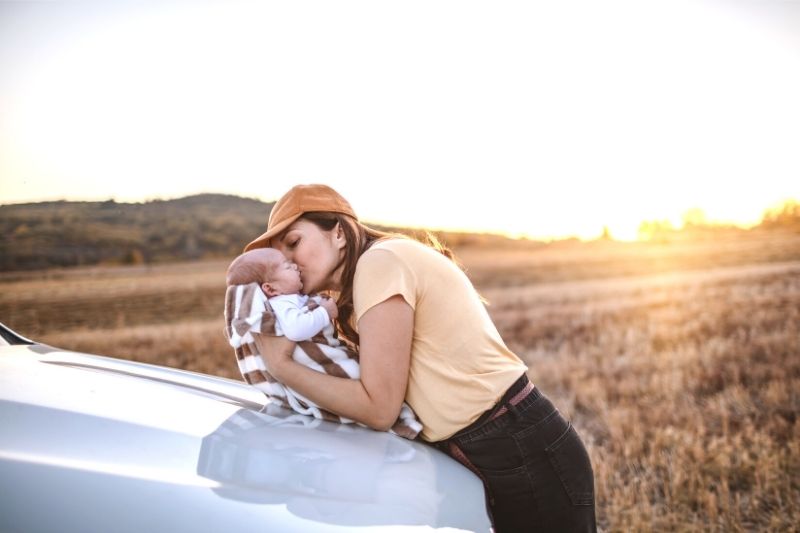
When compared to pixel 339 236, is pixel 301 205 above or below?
above

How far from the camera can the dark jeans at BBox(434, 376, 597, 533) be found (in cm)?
203

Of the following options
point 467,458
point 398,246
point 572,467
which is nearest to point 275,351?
point 398,246

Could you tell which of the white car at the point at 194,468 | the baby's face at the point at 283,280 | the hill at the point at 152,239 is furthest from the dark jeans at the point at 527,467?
the hill at the point at 152,239

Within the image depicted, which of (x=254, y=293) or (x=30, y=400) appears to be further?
(x=254, y=293)

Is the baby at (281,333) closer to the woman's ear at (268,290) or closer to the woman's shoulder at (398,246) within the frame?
the woman's ear at (268,290)

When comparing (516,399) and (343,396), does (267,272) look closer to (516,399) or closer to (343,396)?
(343,396)

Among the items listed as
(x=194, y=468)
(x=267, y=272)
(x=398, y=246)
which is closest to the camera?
(x=194, y=468)

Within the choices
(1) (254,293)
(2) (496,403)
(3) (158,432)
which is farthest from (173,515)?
(2) (496,403)

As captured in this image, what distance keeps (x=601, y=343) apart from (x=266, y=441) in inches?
315

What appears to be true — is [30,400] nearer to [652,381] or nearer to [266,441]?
[266,441]

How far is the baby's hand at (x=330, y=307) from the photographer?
89.4 inches

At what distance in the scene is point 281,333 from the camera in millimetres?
2014

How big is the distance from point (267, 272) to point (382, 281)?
54 cm

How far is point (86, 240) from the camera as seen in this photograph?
1184 inches
